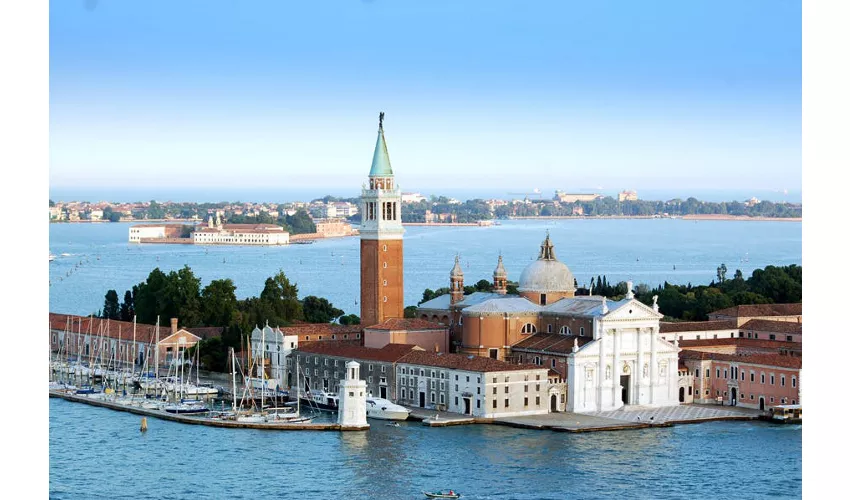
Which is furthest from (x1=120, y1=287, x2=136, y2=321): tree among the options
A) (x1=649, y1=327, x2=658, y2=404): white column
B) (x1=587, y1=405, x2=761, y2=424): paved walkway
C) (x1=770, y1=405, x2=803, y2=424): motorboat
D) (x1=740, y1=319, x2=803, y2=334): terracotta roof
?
(x1=770, y1=405, x2=803, y2=424): motorboat

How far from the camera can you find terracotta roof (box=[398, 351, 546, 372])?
→ 18812 millimetres

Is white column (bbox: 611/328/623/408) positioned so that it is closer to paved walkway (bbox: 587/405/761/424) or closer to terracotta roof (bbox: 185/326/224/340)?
paved walkway (bbox: 587/405/761/424)

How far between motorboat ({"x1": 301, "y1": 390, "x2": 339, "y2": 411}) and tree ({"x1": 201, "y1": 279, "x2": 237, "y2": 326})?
6.24 metres

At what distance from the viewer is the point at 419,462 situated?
626 inches

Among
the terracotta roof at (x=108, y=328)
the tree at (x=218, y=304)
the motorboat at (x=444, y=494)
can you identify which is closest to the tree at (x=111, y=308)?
the terracotta roof at (x=108, y=328)

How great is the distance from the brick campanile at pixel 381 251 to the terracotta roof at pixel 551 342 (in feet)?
7.18

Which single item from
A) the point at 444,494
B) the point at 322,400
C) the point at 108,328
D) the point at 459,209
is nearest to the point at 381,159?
the point at 322,400

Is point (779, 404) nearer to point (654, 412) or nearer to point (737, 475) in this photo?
point (654, 412)

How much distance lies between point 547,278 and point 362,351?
2.81 metres
